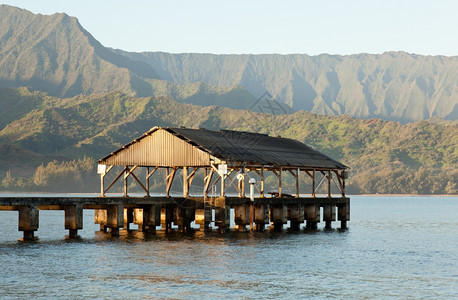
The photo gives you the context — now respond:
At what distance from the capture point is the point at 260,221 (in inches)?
2694

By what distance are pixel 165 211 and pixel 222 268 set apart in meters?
24.5

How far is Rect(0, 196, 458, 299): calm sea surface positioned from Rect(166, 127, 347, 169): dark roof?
718 centimetres

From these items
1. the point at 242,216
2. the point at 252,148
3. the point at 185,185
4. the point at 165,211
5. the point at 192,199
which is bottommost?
the point at 242,216

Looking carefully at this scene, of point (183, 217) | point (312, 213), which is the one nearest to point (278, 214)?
point (312, 213)

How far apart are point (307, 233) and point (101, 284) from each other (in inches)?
1482

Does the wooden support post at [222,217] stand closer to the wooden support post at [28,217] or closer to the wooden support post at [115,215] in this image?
the wooden support post at [115,215]

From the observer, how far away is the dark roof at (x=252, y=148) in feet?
217

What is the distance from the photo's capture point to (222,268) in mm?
45219

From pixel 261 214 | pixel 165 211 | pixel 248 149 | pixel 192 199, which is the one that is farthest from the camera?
pixel 248 149

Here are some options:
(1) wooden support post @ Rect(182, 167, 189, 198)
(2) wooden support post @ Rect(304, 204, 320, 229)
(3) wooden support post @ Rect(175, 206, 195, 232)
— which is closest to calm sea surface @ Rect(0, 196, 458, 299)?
(3) wooden support post @ Rect(175, 206, 195, 232)

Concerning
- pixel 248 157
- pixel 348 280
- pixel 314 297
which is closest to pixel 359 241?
pixel 248 157

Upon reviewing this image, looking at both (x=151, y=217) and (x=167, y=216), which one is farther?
(x=167, y=216)

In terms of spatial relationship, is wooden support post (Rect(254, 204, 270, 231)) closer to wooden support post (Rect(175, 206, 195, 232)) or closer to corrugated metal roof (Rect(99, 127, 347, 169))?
corrugated metal roof (Rect(99, 127, 347, 169))

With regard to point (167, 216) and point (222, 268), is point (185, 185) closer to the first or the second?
point (167, 216)
